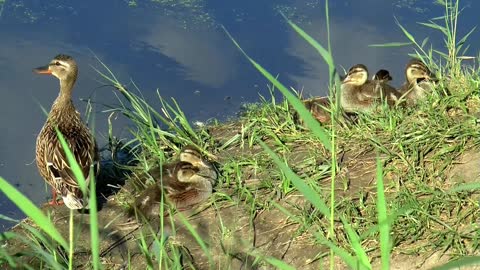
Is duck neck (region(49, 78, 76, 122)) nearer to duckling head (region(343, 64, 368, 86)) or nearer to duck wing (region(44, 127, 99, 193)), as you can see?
duck wing (region(44, 127, 99, 193))

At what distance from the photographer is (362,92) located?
6344 millimetres

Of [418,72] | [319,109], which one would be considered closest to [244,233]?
[319,109]

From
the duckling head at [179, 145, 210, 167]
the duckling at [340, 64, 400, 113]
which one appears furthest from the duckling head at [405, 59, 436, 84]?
the duckling head at [179, 145, 210, 167]

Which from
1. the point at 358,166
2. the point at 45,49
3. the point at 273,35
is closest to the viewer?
the point at 358,166

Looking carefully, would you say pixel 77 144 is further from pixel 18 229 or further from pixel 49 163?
pixel 18 229

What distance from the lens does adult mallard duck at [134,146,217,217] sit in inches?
213

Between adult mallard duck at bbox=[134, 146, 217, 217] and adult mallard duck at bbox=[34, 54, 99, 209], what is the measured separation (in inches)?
14.5

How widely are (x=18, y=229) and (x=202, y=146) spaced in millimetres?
1317

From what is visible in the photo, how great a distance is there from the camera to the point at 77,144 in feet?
18.6

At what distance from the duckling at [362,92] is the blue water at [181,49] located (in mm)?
1178

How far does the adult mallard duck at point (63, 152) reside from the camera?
5496 mm

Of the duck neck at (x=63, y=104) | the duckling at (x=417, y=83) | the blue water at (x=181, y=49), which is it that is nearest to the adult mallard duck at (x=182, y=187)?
the duck neck at (x=63, y=104)

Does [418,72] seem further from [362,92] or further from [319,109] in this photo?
[319,109]

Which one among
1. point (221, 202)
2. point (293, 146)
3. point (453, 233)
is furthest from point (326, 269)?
point (293, 146)
